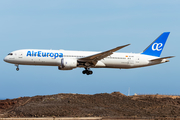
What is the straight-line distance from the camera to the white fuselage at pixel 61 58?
128 feet

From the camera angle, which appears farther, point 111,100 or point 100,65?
point 100,65

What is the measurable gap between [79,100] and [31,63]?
10.8 meters

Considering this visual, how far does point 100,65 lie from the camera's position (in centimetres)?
4169

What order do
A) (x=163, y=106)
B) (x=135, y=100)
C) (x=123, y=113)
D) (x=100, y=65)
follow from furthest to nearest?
1. (x=100, y=65)
2. (x=135, y=100)
3. (x=163, y=106)
4. (x=123, y=113)

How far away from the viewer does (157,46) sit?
46.2 m

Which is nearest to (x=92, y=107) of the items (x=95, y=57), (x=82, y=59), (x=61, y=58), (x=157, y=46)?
(x=95, y=57)

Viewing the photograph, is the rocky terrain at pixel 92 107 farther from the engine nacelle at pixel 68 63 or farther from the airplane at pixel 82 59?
the airplane at pixel 82 59

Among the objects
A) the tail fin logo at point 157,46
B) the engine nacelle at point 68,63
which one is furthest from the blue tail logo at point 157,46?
the engine nacelle at point 68,63

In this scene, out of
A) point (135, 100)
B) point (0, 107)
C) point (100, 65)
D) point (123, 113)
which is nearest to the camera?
point (123, 113)

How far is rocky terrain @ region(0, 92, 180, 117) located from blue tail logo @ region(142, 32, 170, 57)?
1137cm

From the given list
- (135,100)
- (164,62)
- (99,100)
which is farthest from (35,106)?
(164,62)

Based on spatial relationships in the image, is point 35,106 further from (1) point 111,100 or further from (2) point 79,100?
→ (1) point 111,100

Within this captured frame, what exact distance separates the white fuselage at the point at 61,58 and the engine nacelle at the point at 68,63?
834mm

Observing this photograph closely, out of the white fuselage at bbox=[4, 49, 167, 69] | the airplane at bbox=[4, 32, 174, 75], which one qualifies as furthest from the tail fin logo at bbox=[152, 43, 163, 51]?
the white fuselage at bbox=[4, 49, 167, 69]
